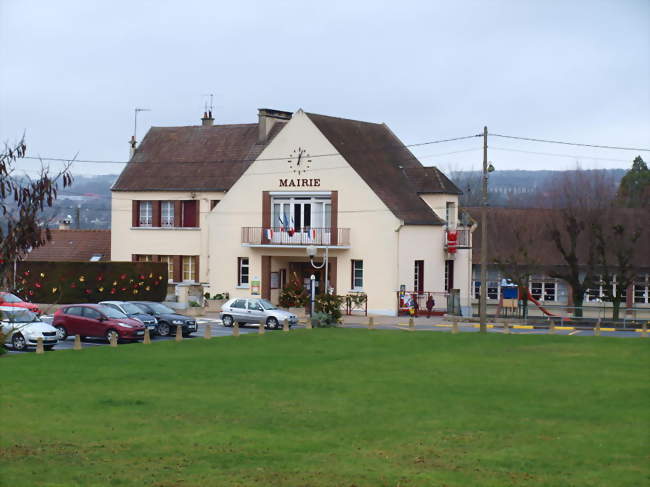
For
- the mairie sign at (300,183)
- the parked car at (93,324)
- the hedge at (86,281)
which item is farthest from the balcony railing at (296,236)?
the parked car at (93,324)

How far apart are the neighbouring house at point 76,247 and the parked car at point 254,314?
2008 centimetres

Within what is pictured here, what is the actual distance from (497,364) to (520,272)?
31.7 metres

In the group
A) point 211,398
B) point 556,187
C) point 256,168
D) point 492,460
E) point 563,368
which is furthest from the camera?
point 556,187

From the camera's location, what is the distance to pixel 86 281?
188 ft

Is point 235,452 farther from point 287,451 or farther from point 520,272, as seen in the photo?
point 520,272

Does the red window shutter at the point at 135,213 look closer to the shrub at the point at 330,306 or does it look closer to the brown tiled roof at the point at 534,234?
the brown tiled roof at the point at 534,234

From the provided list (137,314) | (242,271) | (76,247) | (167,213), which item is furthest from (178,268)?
(137,314)

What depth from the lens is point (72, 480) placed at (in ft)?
50.9

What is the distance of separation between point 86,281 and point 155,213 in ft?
29.8

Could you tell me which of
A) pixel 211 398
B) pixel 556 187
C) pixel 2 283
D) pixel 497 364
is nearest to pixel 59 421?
pixel 211 398

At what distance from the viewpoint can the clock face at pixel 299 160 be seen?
59500mm

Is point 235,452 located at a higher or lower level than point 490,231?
lower

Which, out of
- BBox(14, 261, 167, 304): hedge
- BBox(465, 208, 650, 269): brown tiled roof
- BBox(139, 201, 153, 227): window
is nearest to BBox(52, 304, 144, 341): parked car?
BBox(14, 261, 167, 304): hedge

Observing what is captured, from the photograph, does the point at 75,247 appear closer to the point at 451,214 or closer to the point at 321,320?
the point at 451,214
